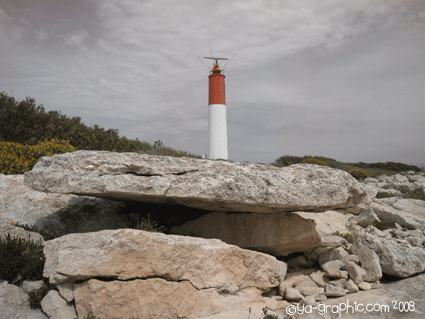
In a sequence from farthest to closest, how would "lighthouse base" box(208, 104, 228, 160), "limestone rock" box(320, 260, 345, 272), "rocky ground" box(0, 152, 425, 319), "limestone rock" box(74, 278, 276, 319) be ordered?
"lighthouse base" box(208, 104, 228, 160)
"limestone rock" box(320, 260, 345, 272)
"rocky ground" box(0, 152, 425, 319)
"limestone rock" box(74, 278, 276, 319)

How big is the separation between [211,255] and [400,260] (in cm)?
373

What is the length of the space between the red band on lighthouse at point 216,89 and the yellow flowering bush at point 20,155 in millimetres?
10355

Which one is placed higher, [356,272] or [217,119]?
[217,119]

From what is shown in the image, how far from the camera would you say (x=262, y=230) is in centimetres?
662

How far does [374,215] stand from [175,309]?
7015 mm

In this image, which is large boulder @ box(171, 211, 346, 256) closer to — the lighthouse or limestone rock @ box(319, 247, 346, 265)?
limestone rock @ box(319, 247, 346, 265)

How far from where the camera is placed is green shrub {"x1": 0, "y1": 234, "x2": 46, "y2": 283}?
16.0ft

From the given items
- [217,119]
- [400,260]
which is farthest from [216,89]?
[400,260]

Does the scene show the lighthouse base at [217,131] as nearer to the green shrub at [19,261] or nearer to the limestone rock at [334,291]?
the limestone rock at [334,291]

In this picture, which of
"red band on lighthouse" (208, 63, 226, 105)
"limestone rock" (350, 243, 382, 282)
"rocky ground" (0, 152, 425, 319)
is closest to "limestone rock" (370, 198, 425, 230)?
"rocky ground" (0, 152, 425, 319)

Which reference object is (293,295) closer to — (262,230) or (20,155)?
(262,230)

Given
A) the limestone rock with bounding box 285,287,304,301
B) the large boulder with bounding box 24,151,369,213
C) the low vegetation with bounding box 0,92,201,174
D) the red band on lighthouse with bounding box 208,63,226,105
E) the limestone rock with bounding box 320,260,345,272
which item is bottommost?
the limestone rock with bounding box 285,287,304,301

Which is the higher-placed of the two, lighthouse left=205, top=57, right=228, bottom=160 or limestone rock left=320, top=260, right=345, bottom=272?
lighthouse left=205, top=57, right=228, bottom=160

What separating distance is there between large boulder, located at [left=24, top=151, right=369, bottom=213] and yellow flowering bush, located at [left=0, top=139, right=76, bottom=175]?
15.5 ft
